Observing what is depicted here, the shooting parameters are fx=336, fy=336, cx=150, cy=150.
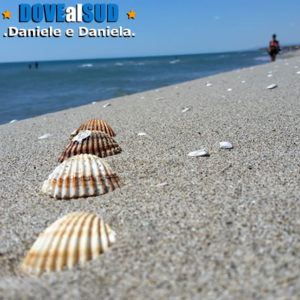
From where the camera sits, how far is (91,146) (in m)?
3.38

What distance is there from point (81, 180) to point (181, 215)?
2.75ft

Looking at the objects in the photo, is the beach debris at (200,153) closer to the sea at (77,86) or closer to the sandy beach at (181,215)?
the sandy beach at (181,215)

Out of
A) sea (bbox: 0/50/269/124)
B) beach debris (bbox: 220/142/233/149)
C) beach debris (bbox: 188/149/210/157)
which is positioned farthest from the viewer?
sea (bbox: 0/50/269/124)

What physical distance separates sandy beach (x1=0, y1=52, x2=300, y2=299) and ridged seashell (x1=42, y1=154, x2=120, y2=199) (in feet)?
0.22

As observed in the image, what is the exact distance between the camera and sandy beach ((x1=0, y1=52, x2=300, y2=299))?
1477mm

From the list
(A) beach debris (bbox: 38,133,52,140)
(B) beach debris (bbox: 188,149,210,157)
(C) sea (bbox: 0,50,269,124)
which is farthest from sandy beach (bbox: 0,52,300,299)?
(C) sea (bbox: 0,50,269,124)

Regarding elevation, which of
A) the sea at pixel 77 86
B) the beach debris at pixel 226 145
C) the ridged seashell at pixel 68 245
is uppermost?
the sea at pixel 77 86

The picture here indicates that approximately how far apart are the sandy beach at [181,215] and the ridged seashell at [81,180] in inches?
2.6

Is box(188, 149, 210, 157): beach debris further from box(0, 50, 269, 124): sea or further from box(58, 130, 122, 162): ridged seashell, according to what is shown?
box(0, 50, 269, 124): sea

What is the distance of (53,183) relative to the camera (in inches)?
100

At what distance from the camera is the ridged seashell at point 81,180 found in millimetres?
2465

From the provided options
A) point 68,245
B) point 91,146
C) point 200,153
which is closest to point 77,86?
point 91,146

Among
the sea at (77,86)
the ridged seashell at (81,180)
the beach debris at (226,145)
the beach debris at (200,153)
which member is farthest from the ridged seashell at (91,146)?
the sea at (77,86)

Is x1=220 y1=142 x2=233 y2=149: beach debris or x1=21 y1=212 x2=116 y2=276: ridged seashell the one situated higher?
x1=220 y1=142 x2=233 y2=149: beach debris
